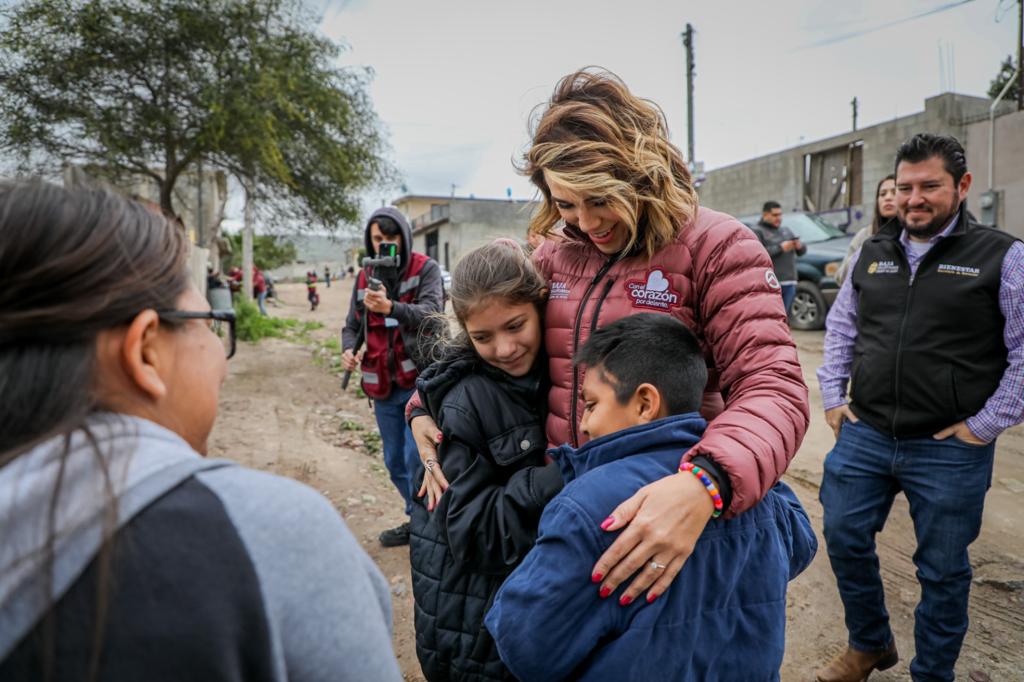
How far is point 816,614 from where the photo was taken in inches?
124

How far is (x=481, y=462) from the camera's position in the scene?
5.34 feet

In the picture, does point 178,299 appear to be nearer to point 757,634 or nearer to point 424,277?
point 757,634

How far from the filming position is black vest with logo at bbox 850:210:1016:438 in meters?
2.43

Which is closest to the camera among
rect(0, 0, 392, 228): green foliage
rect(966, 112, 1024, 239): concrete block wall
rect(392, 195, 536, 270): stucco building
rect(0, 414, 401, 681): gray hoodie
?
rect(0, 414, 401, 681): gray hoodie

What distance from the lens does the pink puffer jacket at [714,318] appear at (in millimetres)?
1422

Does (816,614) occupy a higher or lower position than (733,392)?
lower

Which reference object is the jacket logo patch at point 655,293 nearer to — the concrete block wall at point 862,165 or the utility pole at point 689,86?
the concrete block wall at point 862,165

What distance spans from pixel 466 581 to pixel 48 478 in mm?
1138

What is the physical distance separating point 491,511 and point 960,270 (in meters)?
2.16

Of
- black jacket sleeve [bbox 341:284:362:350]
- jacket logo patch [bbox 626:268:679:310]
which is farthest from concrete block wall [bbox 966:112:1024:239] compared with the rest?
jacket logo patch [bbox 626:268:679:310]

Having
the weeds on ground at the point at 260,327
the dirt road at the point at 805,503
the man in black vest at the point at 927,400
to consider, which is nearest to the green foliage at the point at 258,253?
the weeds on ground at the point at 260,327

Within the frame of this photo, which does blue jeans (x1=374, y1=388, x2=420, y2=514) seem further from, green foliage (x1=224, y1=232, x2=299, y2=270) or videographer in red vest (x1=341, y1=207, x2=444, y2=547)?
green foliage (x1=224, y1=232, x2=299, y2=270)

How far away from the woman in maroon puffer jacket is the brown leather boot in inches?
65.7

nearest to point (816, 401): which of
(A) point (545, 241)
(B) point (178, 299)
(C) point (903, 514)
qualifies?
(C) point (903, 514)
